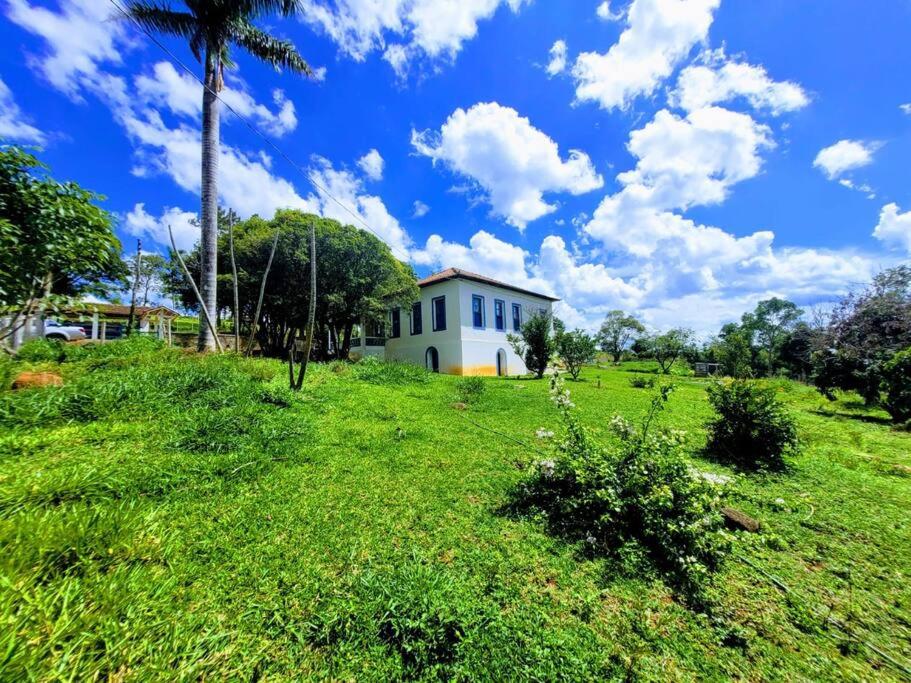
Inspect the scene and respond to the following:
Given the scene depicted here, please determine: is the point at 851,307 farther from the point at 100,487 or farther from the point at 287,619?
the point at 100,487

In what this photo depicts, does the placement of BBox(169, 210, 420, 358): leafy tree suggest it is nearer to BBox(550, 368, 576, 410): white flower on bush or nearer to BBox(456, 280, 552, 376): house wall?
BBox(456, 280, 552, 376): house wall

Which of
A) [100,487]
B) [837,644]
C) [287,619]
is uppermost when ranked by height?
[100,487]

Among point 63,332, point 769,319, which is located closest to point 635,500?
point 63,332

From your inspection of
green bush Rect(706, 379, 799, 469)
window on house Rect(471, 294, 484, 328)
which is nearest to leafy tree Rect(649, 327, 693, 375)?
window on house Rect(471, 294, 484, 328)

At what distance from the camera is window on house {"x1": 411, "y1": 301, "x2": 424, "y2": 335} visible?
18.8 meters

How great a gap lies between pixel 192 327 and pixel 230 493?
35.4m

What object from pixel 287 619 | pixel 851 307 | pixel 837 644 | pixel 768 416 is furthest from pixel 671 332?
pixel 287 619

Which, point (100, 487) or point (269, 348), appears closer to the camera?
point (100, 487)

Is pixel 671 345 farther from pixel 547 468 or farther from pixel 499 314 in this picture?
pixel 547 468

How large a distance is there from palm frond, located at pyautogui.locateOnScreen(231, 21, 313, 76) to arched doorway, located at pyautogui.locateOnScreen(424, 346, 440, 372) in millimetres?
12885

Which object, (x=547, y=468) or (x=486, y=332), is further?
(x=486, y=332)

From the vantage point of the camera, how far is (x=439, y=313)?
18.0 meters

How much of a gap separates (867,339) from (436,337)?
17295 mm

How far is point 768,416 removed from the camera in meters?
4.48
